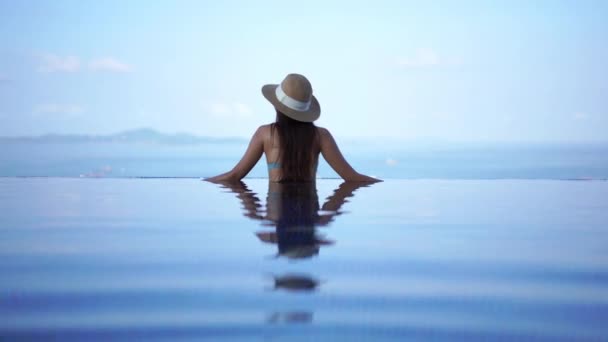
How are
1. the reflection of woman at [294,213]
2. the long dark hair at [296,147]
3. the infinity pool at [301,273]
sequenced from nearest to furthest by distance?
the infinity pool at [301,273], the reflection of woman at [294,213], the long dark hair at [296,147]

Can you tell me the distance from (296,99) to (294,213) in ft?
4.80

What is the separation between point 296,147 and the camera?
3.42 meters

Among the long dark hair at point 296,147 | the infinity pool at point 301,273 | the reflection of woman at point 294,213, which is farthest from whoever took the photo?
the long dark hair at point 296,147

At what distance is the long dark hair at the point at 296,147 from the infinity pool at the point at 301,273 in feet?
3.19

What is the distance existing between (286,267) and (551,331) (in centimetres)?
49

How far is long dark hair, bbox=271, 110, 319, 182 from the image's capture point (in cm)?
340

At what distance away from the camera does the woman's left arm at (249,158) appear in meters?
3.47

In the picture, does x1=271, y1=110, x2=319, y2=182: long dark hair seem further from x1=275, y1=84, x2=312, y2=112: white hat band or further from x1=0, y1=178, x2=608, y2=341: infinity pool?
x1=0, y1=178, x2=608, y2=341: infinity pool

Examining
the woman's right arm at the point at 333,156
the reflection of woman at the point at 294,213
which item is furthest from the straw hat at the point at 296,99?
the reflection of woman at the point at 294,213

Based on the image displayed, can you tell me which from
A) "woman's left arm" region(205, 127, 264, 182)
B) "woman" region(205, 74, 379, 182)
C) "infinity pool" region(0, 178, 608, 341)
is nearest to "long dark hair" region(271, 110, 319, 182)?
"woman" region(205, 74, 379, 182)

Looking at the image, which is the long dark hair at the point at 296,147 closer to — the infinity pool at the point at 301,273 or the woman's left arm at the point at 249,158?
the woman's left arm at the point at 249,158

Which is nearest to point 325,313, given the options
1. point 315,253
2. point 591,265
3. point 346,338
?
point 346,338

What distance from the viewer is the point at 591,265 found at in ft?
4.44

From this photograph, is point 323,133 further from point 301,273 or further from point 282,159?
point 301,273
